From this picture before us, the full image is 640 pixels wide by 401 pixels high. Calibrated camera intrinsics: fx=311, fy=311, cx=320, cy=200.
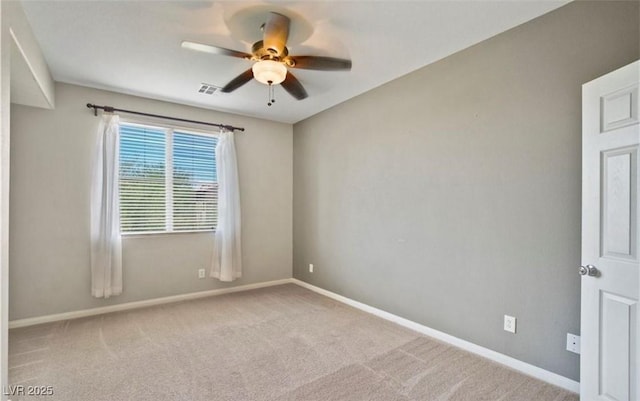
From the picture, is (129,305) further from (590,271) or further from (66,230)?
(590,271)

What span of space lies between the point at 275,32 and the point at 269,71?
10.9 inches

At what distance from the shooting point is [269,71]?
229 cm

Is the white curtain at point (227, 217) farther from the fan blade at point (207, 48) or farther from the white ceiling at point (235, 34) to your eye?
the fan blade at point (207, 48)

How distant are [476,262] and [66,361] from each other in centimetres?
342

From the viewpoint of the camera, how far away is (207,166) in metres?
4.39

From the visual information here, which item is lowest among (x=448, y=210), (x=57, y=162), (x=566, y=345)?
(x=566, y=345)

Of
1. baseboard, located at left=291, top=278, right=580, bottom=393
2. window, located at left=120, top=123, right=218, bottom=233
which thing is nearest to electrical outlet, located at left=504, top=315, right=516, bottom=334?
baseboard, located at left=291, top=278, right=580, bottom=393

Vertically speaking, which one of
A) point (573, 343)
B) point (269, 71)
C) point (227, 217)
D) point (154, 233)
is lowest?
point (573, 343)

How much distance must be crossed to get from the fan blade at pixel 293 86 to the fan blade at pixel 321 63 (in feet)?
0.81

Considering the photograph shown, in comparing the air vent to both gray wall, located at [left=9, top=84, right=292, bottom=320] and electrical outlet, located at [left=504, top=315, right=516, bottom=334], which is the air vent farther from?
electrical outlet, located at [left=504, top=315, right=516, bottom=334]

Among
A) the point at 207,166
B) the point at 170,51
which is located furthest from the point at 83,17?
the point at 207,166

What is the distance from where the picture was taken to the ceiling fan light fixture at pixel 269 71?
2266 mm

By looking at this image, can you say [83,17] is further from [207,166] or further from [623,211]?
[623,211]

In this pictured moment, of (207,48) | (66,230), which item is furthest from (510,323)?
(66,230)
